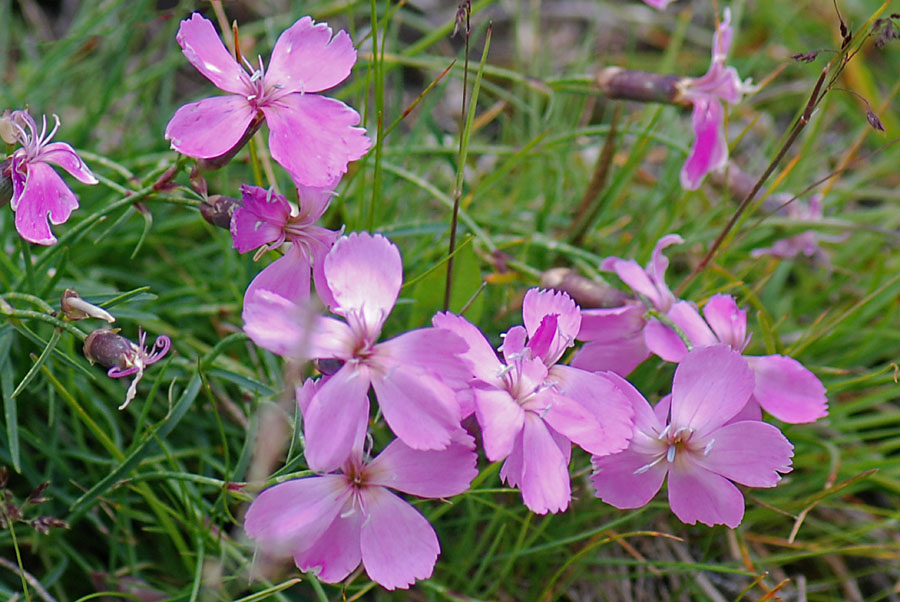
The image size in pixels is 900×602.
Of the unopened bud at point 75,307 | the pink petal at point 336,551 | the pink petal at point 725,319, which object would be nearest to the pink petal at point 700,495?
the pink petal at point 725,319

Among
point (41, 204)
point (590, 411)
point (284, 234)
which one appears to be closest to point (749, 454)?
point (590, 411)

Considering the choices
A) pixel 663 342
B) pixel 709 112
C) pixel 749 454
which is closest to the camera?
pixel 749 454

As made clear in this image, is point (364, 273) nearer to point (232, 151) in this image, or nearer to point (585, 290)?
point (232, 151)

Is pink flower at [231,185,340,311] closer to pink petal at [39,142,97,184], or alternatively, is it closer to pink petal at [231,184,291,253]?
pink petal at [231,184,291,253]

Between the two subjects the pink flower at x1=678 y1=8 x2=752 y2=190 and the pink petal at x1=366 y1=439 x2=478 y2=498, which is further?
the pink flower at x1=678 y1=8 x2=752 y2=190

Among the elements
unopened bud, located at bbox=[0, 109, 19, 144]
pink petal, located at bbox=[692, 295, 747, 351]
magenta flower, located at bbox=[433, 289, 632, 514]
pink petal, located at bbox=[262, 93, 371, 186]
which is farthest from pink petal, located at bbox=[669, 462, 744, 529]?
unopened bud, located at bbox=[0, 109, 19, 144]

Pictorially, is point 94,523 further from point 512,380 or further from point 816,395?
point 816,395
